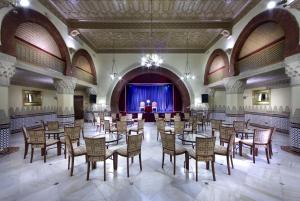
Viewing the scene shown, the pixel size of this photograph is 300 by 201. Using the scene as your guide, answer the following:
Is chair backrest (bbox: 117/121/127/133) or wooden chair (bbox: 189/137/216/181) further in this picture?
chair backrest (bbox: 117/121/127/133)

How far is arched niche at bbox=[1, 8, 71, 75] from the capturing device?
4.91 meters

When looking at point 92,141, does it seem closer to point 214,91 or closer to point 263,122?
point 263,122

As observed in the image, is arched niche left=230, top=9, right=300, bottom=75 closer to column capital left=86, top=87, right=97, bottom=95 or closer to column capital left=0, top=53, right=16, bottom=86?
column capital left=0, top=53, right=16, bottom=86

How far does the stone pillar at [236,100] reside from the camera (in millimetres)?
8055

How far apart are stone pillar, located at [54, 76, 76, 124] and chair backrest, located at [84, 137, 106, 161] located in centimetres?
546

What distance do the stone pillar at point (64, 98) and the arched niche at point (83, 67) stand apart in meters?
0.82

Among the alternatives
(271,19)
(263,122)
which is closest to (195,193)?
(271,19)

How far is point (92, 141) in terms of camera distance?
3354 mm

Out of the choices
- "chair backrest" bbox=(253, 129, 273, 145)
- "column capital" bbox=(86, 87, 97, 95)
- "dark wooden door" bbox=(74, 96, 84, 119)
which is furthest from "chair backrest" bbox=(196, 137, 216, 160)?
"dark wooden door" bbox=(74, 96, 84, 119)

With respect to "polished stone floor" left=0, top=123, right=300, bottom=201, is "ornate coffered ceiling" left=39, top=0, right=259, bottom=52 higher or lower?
higher

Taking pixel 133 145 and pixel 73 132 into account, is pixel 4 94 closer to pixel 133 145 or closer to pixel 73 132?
pixel 73 132

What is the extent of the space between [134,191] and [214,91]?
10908mm

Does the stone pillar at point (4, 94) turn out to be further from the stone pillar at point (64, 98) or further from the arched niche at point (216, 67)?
the arched niche at point (216, 67)

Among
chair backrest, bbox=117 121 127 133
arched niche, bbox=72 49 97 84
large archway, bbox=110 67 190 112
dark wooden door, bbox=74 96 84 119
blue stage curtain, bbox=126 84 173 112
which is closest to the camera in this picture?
chair backrest, bbox=117 121 127 133
